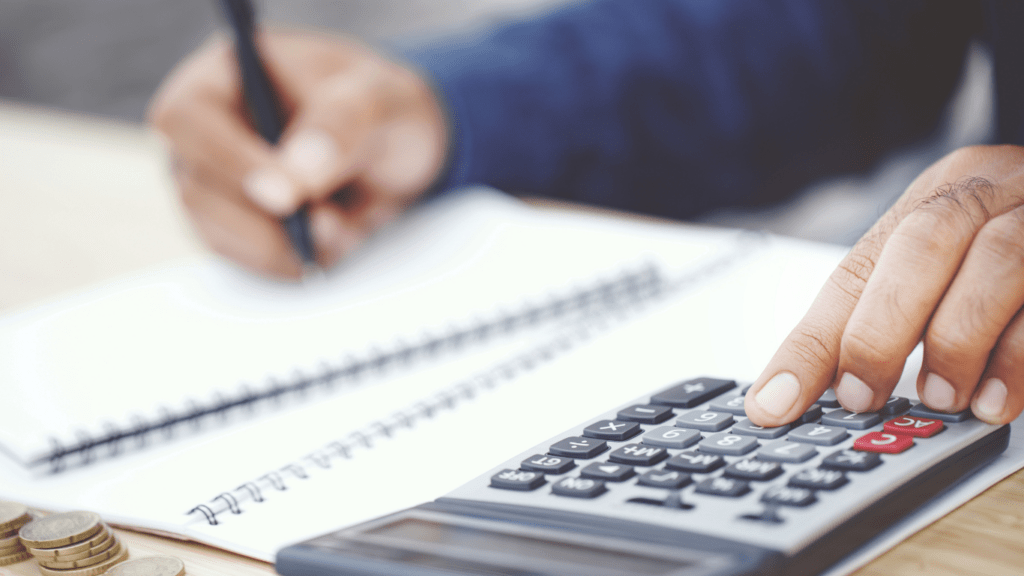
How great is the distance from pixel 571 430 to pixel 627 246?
1.01 ft

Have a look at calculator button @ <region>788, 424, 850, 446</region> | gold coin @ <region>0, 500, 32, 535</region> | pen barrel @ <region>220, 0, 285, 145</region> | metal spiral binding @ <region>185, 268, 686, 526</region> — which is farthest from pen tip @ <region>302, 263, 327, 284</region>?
calculator button @ <region>788, 424, 850, 446</region>

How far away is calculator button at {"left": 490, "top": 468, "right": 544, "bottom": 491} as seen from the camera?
0.26m

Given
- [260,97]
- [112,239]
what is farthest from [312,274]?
[112,239]

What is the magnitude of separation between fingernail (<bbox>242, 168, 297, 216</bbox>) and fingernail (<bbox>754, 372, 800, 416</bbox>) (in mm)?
437

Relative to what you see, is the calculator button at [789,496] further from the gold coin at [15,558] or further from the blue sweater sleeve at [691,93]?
the blue sweater sleeve at [691,93]

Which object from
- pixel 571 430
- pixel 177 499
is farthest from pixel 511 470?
pixel 177 499

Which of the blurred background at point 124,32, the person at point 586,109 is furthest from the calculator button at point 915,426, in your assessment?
the blurred background at point 124,32

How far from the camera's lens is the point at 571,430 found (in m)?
0.30

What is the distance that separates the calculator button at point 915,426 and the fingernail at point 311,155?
47 centimetres

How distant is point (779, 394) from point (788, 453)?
1.3 inches

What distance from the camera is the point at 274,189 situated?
631mm

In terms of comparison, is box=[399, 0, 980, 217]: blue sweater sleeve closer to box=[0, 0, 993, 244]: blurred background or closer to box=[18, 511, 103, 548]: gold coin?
box=[18, 511, 103, 548]: gold coin

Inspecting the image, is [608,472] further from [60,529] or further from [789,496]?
[60,529]

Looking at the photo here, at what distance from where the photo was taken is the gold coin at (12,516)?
0.96ft
